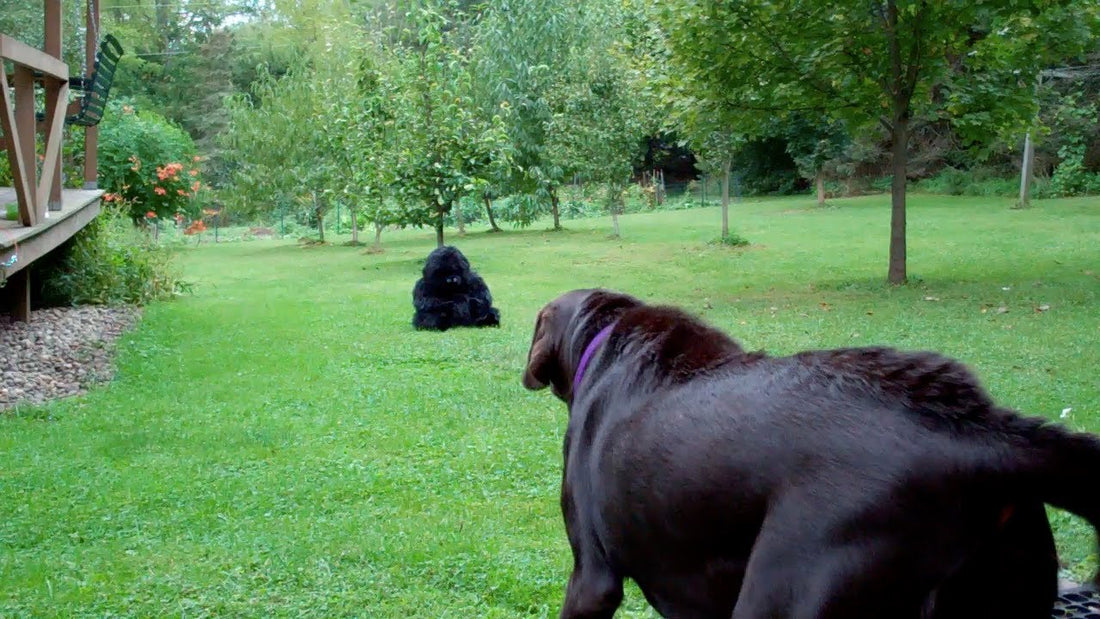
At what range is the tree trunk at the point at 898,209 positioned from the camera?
16.2 m

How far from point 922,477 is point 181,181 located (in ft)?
98.7

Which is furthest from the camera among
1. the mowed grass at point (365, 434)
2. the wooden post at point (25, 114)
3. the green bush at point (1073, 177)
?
the green bush at point (1073, 177)

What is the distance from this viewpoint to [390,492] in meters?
6.28

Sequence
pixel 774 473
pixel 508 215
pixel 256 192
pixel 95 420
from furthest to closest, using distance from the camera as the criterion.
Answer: pixel 508 215
pixel 256 192
pixel 95 420
pixel 774 473

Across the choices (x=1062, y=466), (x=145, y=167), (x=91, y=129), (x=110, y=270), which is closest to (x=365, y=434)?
(x=1062, y=466)

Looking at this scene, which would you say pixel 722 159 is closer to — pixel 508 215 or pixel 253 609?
pixel 508 215

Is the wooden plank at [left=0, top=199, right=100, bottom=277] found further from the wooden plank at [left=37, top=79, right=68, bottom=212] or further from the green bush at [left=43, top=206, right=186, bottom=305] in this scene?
the green bush at [left=43, top=206, right=186, bottom=305]

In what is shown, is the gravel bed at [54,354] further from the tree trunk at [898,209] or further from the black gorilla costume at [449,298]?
the tree trunk at [898,209]

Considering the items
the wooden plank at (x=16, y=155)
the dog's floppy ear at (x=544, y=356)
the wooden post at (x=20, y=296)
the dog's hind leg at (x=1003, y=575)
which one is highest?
the wooden plank at (x=16, y=155)

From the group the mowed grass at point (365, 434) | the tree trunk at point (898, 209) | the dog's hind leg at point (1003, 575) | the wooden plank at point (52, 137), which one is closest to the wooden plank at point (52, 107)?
the wooden plank at point (52, 137)

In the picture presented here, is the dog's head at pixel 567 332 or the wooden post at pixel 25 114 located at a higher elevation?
the wooden post at pixel 25 114

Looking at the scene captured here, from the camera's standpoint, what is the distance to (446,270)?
13.6 metres

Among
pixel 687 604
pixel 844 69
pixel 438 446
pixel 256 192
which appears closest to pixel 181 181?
pixel 256 192

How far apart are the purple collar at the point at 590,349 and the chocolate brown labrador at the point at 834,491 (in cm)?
47
